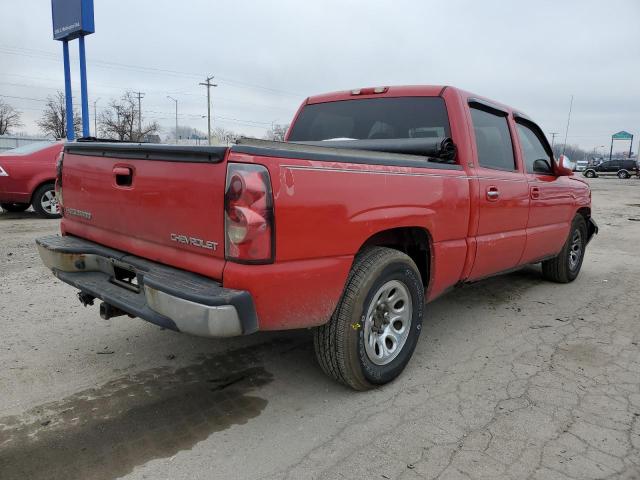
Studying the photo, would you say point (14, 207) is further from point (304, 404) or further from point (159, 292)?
point (304, 404)

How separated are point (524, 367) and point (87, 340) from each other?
10.6 ft

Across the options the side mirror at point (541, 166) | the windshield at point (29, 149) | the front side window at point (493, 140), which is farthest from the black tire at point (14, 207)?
Answer: the side mirror at point (541, 166)

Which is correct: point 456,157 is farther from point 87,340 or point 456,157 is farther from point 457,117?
point 87,340

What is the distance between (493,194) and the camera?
3.81m

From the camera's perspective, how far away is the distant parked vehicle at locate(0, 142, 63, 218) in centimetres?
902

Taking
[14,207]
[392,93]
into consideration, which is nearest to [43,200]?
[14,207]

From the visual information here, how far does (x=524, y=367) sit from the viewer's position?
3.38 metres

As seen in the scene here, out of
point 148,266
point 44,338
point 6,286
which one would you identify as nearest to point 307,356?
point 148,266

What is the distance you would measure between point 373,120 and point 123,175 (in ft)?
7.18

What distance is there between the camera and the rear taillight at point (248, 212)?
2.22 metres

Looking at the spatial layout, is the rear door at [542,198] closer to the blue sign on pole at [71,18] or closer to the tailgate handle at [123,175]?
the tailgate handle at [123,175]

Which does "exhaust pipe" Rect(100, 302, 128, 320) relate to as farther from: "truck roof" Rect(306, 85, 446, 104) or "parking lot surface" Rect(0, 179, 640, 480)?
"truck roof" Rect(306, 85, 446, 104)

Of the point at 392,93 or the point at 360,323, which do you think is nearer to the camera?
the point at 360,323

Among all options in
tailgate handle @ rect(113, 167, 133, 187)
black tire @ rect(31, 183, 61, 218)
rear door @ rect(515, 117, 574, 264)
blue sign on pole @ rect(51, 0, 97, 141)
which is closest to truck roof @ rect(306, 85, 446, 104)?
rear door @ rect(515, 117, 574, 264)
